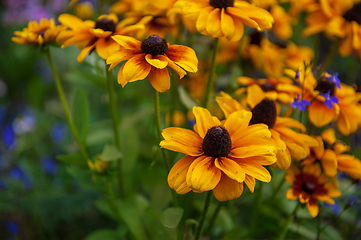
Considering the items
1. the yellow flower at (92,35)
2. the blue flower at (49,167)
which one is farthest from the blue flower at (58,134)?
the yellow flower at (92,35)

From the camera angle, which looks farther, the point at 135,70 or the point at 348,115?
the point at 348,115

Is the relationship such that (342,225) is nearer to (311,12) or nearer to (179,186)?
(311,12)

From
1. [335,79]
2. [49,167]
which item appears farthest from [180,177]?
[49,167]

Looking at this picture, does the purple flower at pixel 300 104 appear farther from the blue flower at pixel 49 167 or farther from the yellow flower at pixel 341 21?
the blue flower at pixel 49 167

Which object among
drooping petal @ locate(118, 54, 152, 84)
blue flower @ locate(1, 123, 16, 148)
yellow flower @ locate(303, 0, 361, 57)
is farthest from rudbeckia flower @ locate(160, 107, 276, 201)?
blue flower @ locate(1, 123, 16, 148)

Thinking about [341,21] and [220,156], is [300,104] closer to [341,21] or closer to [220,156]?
[220,156]

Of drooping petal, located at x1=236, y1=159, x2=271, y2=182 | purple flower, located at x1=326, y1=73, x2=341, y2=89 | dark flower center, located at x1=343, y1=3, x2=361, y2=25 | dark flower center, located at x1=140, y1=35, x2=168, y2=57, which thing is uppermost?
dark flower center, located at x1=140, y1=35, x2=168, y2=57

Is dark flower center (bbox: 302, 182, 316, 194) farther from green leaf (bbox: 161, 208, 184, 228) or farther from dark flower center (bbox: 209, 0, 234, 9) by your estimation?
dark flower center (bbox: 209, 0, 234, 9)
